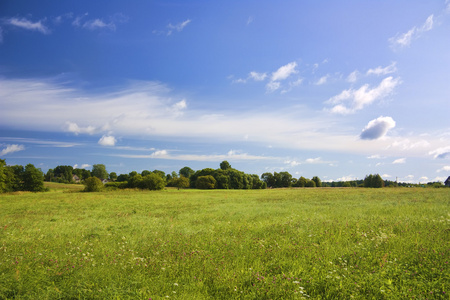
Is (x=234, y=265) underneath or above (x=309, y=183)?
above

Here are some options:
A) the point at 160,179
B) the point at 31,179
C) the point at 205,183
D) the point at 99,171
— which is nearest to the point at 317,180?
the point at 205,183

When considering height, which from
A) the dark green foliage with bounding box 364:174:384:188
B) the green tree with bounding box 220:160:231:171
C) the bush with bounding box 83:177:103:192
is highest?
the green tree with bounding box 220:160:231:171

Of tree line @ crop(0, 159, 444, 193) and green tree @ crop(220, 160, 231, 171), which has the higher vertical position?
green tree @ crop(220, 160, 231, 171)

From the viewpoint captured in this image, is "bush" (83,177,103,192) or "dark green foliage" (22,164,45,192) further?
"dark green foliage" (22,164,45,192)

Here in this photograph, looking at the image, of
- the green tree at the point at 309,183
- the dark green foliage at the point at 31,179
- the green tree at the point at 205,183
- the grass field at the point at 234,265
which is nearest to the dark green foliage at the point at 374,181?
the green tree at the point at 309,183

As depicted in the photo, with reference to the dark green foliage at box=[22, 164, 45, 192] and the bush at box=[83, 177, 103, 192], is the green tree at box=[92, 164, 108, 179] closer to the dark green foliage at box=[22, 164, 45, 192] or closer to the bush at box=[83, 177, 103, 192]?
the dark green foliage at box=[22, 164, 45, 192]

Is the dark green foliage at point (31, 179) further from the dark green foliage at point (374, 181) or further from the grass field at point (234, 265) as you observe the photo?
the dark green foliage at point (374, 181)

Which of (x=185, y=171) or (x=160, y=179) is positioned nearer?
(x=160, y=179)

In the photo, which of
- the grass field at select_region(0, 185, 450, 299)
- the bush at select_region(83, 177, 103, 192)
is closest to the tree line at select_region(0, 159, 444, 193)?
the bush at select_region(83, 177, 103, 192)

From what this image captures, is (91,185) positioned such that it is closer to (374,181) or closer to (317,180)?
(374,181)

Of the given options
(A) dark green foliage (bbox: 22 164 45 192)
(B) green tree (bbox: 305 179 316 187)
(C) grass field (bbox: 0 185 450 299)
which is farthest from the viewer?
(B) green tree (bbox: 305 179 316 187)

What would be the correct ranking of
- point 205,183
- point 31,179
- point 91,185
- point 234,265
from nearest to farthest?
1. point 234,265
2. point 91,185
3. point 31,179
4. point 205,183

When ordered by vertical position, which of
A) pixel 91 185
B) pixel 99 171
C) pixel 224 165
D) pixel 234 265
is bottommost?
pixel 91 185

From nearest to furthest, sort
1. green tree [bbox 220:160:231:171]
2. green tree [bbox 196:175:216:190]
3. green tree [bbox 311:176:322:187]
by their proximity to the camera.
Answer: green tree [bbox 196:175:216:190]
green tree [bbox 220:160:231:171]
green tree [bbox 311:176:322:187]
